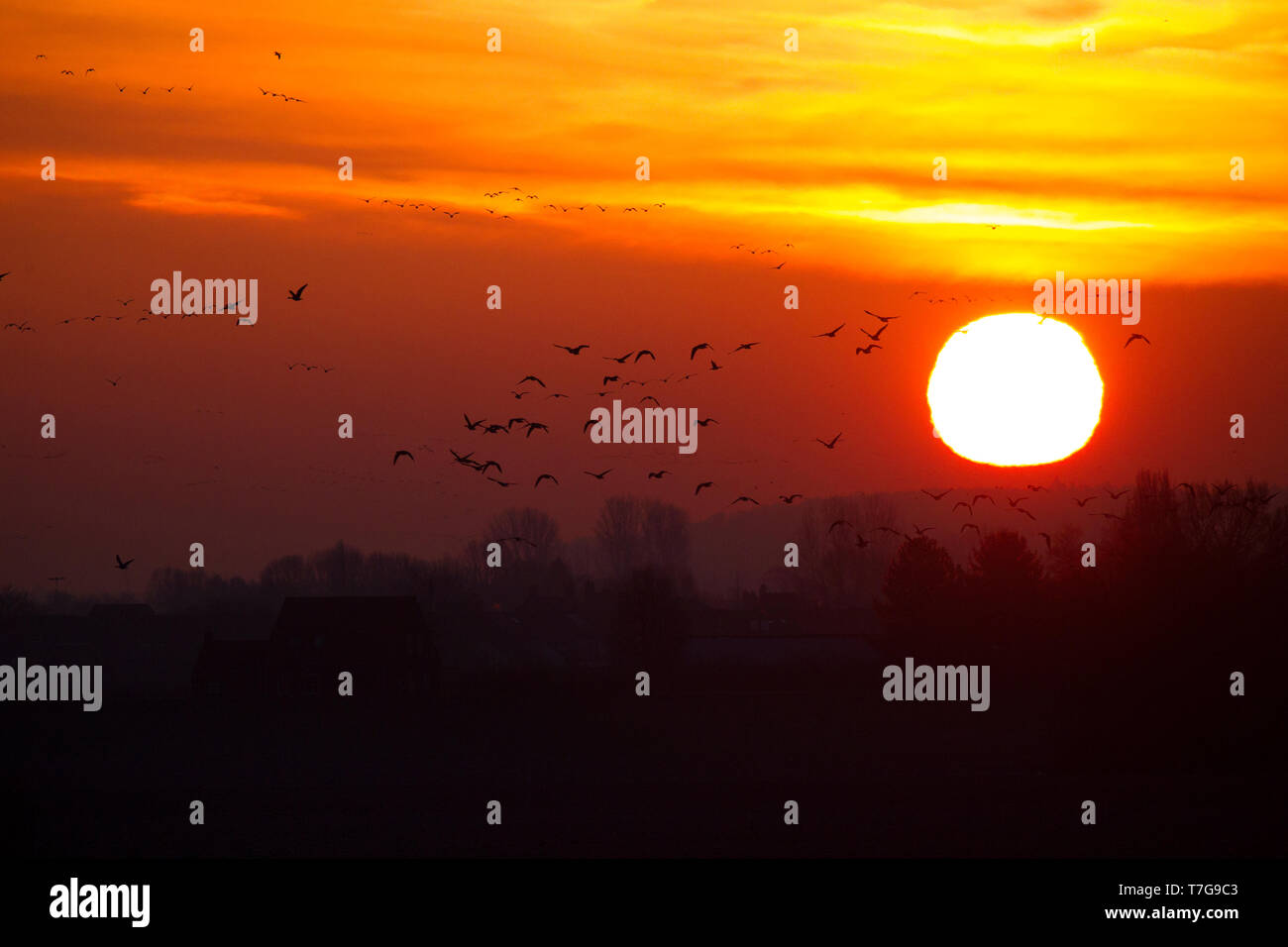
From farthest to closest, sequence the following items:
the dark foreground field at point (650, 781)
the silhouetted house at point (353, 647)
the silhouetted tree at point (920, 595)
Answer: the silhouetted house at point (353, 647) → the silhouetted tree at point (920, 595) → the dark foreground field at point (650, 781)

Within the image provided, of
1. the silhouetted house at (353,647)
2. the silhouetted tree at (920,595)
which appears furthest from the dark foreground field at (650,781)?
the silhouetted tree at (920,595)

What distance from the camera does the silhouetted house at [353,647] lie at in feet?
247

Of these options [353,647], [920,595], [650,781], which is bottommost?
[650,781]

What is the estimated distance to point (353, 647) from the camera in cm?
7681

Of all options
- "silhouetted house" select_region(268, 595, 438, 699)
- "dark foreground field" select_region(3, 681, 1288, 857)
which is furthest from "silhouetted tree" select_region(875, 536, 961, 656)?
"silhouetted house" select_region(268, 595, 438, 699)

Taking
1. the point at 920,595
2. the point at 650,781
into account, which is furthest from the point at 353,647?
the point at 650,781

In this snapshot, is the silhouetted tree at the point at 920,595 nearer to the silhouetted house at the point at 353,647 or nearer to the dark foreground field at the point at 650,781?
the dark foreground field at the point at 650,781

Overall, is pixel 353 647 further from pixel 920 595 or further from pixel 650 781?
pixel 650 781

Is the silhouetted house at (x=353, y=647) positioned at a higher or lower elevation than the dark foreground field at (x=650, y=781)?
higher

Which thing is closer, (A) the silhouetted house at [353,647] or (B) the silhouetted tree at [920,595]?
(B) the silhouetted tree at [920,595]

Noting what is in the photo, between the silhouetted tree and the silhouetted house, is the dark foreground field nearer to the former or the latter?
the silhouetted house

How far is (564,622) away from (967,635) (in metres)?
42.0

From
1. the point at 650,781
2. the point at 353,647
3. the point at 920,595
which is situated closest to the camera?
the point at 650,781
